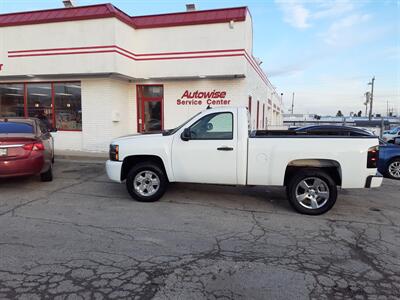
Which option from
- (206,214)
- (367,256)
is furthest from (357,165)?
(206,214)

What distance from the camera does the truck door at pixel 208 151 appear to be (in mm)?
6039

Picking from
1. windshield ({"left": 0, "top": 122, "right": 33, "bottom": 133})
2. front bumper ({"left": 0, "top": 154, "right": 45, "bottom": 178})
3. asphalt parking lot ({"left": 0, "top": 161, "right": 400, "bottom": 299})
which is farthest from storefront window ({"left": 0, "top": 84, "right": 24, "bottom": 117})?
asphalt parking lot ({"left": 0, "top": 161, "right": 400, "bottom": 299})

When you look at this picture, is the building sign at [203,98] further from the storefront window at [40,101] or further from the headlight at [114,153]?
the headlight at [114,153]

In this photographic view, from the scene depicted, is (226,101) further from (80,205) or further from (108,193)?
(80,205)

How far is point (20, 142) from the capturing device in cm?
699

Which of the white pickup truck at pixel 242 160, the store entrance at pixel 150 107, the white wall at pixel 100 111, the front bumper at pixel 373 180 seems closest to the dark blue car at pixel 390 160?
the white pickup truck at pixel 242 160

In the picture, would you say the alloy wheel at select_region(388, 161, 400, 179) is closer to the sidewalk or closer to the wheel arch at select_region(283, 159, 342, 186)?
the wheel arch at select_region(283, 159, 342, 186)

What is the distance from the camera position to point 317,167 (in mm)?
5902

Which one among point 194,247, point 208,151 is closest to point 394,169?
point 208,151

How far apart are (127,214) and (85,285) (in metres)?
2.43

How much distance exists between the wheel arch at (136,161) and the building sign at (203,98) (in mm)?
7109

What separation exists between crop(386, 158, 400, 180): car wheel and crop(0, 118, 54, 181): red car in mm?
9754

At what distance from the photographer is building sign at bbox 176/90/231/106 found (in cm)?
1309

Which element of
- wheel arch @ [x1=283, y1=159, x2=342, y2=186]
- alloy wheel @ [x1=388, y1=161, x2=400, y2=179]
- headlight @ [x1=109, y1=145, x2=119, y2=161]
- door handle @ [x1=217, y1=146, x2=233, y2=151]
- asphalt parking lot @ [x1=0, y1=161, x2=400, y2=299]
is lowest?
asphalt parking lot @ [x1=0, y1=161, x2=400, y2=299]
